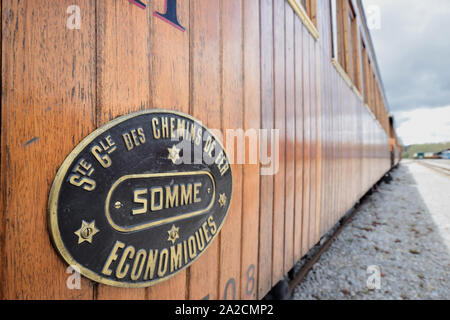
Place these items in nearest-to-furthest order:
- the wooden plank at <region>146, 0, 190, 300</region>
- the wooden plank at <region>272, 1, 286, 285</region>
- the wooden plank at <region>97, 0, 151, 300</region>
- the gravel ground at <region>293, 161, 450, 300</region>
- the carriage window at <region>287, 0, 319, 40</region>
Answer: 1. the wooden plank at <region>97, 0, 151, 300</region>
2. the wooden plank at <region>146, 0, 190, 300</region>
3. the wooden plank at <region>272, 1, 286, 285</region>
4. the carriage window at <region>287, 0, 319, 40</region>
5. the gravel ground at <region>293, 161, 450, 300</region>

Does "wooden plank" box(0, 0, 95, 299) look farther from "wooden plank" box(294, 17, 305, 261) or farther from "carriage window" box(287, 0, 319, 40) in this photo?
"carriage window" box(287, 0, 319, 40)

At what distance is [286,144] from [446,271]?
2360 millimetres

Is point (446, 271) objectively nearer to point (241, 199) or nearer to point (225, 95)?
point (241, 199)

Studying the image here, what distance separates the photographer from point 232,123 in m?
1.07

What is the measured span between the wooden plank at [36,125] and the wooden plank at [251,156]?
783mm

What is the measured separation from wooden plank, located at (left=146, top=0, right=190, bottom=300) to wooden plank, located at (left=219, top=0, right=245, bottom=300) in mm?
240

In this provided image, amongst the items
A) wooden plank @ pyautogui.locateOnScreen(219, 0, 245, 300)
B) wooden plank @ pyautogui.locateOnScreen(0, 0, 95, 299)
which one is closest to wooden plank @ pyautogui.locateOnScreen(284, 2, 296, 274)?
wooden plank @ pyautogui.locateOnScreen(219, 0, 245, 300)

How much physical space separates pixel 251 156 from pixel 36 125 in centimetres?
92

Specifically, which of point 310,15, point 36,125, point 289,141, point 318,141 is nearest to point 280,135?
point 289,141

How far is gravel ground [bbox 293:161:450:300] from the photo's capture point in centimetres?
198

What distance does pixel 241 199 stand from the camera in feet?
3.72

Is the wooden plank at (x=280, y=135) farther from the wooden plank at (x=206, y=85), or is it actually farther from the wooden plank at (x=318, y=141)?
the wooden plank at (x=318, y=141)

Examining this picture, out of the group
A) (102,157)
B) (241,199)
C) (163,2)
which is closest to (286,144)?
(241,199)

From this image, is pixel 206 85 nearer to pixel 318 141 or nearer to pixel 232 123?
pixel 232 123
